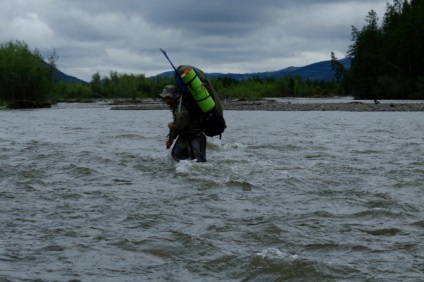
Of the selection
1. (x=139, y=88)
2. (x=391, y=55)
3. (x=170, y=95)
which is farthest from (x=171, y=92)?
(x=139, y=88)

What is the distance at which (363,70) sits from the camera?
107000 millimetres

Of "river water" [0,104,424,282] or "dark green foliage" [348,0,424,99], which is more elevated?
"dark green foliage" [348,0,424,99]

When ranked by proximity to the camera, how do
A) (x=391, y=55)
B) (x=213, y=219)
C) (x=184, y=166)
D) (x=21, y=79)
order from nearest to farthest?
(x=213, y=219), (x=184, y=166), (x=21, y=79), (x=391, y=55)

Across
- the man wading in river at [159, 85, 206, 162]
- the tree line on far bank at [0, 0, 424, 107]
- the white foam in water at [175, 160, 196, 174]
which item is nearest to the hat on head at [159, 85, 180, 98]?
the man wading in river at [159, 85, 206, 162]

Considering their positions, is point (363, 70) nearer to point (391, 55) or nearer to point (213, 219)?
point (391, 55)

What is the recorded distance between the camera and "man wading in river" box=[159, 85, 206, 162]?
11.8 m

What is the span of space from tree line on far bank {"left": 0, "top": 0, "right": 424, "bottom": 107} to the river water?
61345mm

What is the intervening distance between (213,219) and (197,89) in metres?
4.00

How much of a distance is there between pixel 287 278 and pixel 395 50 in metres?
100

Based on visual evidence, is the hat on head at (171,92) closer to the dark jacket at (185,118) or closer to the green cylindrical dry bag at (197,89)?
the dark jacket at (185,118)

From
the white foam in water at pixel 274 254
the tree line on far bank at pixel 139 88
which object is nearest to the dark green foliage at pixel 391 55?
the tree line on far bank at pixel 139 88

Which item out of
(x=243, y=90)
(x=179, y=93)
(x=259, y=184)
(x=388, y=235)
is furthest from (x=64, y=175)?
(x=243, y=90)

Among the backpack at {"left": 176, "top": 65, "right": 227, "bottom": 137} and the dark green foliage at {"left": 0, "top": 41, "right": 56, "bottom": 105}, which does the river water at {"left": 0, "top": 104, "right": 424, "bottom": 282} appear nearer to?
the backpack at {"left": 176, "top": 65, "right": 227, "bottom": 137}

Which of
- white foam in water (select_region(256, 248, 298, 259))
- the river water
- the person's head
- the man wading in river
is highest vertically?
the person's head
